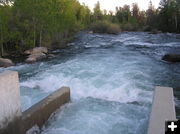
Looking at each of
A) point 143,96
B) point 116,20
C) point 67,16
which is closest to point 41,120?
point 143,96

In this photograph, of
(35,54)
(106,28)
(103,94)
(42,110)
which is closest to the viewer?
(42,110)

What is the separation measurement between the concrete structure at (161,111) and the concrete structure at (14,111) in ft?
6.74

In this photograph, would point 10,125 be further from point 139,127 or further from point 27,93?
point 27,93

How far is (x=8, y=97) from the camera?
3.30 m

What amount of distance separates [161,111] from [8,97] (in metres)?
2.24

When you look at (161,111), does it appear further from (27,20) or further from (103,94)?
(27,20)

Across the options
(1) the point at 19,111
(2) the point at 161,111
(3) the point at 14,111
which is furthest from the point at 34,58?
(2) the point at 161,111

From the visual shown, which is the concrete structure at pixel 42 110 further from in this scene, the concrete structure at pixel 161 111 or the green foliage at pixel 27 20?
the green foliage at pixel 27 20

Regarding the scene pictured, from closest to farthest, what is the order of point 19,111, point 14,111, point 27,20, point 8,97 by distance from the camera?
1. point 8,97
2. point 14,111
3. point 19,111
4. point 27,20

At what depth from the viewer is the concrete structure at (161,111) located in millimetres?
2615

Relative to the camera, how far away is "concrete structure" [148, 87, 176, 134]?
103 inches

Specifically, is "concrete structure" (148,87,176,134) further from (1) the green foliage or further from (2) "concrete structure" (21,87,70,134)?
(1) the green foliage

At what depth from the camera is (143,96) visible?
6.07m

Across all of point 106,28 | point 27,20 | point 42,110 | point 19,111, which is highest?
point 27,20
